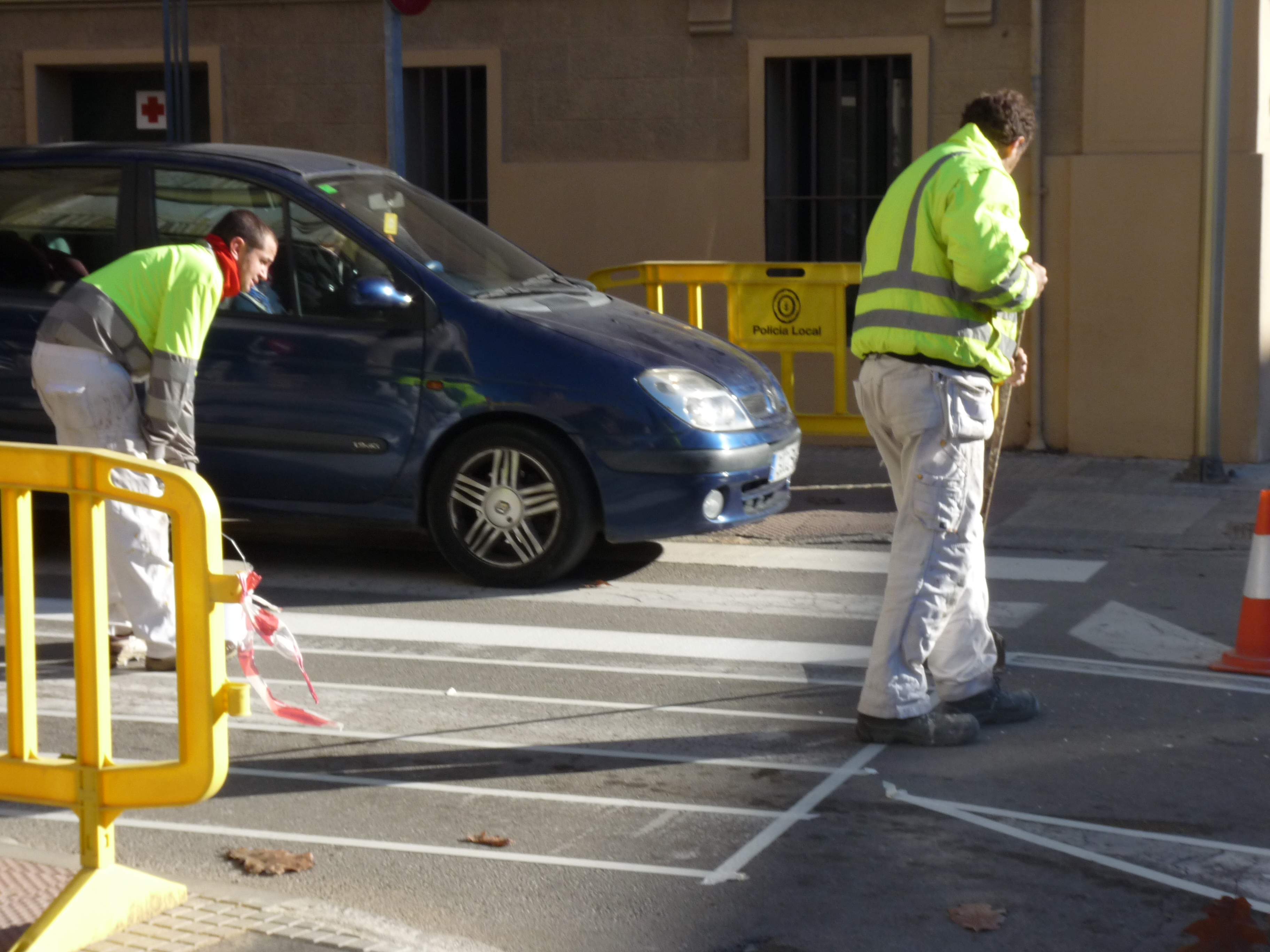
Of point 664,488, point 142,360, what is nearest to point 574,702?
point 664,488

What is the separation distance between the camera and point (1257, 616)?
6.57 m

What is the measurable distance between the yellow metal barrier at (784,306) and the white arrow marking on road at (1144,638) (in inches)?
134

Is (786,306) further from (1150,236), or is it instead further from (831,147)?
(1150,236)

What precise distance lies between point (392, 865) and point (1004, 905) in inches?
59.3

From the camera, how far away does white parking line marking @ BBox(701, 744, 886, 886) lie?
15.0ft

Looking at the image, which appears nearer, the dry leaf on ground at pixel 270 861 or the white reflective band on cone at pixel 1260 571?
the dry leaf on ground at pixel 270 861

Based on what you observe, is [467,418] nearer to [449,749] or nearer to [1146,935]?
[449,749]

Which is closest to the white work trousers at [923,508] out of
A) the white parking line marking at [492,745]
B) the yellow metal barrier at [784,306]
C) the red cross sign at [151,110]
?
the white parking line marking at [492,745]

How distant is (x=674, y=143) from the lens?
12945mm

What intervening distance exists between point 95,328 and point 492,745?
2016mm

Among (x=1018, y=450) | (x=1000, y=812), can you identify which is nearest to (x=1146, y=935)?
(x=1000, y=812)

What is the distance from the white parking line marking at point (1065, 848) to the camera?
4.39 meters

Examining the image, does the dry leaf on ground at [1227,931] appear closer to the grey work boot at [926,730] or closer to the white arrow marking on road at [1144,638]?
the grey work boot at [926,730]

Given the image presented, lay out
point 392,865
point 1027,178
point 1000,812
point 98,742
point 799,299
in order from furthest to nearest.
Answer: point 1027,178 → point 799,299 → point 1000,812 → point 392,865 → point 98,742
